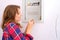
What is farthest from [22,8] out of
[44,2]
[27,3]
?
[44,2]

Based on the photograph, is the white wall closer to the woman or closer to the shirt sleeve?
the woman

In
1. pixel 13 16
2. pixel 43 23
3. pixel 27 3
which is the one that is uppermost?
pixel 27 3

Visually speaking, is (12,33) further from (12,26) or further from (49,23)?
(49,23)

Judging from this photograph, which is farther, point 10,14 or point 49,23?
point 49,23

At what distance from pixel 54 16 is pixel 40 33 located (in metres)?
0.27

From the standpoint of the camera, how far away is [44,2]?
1.82m

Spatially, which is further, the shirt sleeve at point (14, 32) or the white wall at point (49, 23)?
the white wall at point (49, 23)

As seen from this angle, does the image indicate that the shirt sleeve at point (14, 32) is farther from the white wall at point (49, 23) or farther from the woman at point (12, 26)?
the white wall at point (49, 23)

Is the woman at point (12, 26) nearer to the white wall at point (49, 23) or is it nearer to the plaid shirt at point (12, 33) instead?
the plaid shirt at point (12, 33)

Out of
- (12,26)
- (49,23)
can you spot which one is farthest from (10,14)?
(49,23)

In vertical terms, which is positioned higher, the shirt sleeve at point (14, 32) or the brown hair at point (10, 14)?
the brown hair at point (10, 14)

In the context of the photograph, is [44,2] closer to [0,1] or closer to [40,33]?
[40,33]

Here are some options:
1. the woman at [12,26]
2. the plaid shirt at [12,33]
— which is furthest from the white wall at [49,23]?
the plaid shirt at [12,33]

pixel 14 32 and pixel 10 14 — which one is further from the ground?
pixel 10 14
